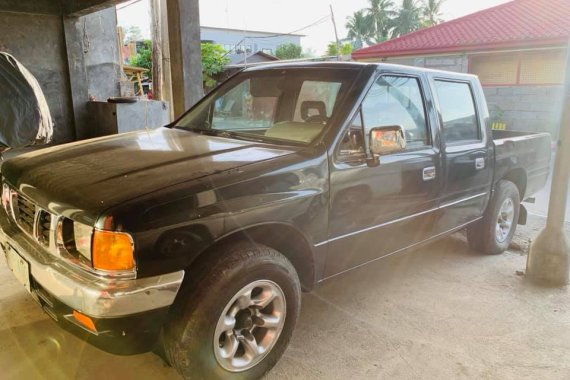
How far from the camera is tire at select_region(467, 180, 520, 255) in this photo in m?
4.44

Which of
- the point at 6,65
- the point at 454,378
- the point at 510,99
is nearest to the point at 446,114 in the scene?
the point at 454,378

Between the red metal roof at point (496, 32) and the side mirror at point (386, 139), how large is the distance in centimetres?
1234

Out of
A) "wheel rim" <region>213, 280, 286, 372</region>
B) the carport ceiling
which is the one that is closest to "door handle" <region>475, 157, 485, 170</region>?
"wheel rim" <region>213, 280, 286, 372</region>

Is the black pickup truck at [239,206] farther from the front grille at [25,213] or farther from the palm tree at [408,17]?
the palm tree at [408,17]

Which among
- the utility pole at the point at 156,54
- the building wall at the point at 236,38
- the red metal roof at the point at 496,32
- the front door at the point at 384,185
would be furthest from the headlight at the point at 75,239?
the building wall at the point at 236,38

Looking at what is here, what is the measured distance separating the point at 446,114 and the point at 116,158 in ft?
8.36

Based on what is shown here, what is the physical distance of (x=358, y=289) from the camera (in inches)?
149

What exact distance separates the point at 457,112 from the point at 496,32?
40.7 feet

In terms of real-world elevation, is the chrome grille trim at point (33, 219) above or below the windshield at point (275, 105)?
below

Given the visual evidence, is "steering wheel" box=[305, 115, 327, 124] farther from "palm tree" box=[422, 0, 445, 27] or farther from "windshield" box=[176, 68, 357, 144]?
"palm tree" box=[422, 0, 445, 27]

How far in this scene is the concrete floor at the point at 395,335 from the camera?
Answer: 270 centimetres

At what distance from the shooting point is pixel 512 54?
14.1 metres

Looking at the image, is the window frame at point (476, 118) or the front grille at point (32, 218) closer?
the front grille at point (32, 218)

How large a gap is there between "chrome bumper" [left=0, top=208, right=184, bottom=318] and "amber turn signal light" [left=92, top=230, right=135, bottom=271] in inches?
2.6
